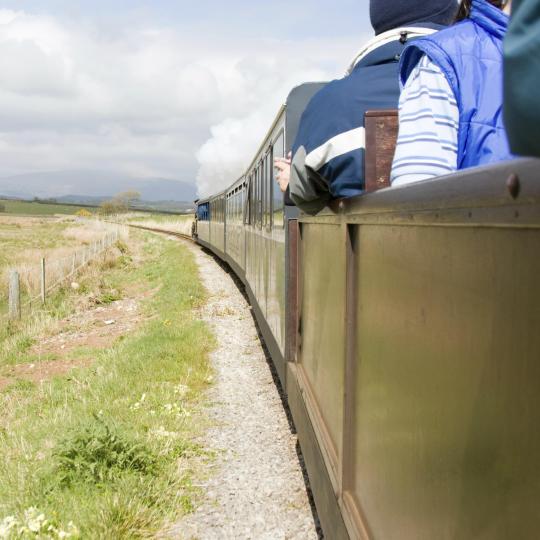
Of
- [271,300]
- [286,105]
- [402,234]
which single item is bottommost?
[271,300]

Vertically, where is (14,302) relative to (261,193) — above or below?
below

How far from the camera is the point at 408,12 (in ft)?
7.45

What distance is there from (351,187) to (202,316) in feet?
31.2

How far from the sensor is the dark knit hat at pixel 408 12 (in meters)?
2.26

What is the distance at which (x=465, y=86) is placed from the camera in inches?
66.7

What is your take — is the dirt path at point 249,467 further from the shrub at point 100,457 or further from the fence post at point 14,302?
the fence post at point 14,302

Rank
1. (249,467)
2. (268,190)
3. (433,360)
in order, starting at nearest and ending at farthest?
(433,360), (249,467), (268,190)

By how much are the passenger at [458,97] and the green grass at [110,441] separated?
288 cm

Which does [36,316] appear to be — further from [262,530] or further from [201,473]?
[262,530]

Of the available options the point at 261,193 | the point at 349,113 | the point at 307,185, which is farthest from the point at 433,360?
the point at 261,193

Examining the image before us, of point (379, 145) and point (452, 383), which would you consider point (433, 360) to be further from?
point (379, 145)

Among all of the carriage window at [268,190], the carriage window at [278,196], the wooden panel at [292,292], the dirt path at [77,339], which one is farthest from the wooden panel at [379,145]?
the dirt path at [77,339]

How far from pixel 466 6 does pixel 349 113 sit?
0.68 meters

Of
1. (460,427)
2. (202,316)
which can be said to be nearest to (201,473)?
(460,427)
